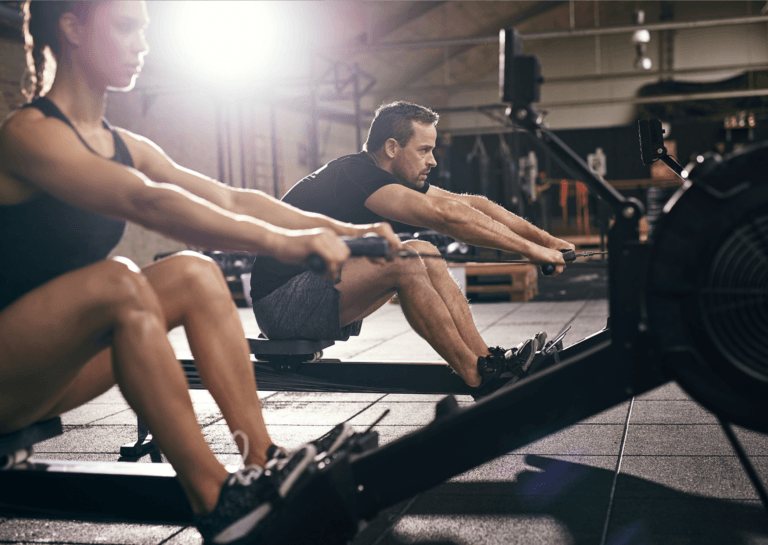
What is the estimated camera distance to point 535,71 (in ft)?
5.26

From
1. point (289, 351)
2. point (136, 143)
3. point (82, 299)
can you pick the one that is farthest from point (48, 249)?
point (289, 351)

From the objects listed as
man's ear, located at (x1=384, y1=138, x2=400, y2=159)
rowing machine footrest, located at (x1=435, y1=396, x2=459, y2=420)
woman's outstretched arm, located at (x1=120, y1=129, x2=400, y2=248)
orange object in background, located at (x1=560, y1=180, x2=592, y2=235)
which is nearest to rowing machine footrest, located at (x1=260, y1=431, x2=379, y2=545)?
rowing machine footrest, located at (x1=435, y1=396, x2=459, y2=420)

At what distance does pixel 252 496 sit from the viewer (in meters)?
1.39

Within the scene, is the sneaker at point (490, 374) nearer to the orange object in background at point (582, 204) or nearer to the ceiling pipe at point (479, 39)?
the ceiling pipe at point (479, 39)

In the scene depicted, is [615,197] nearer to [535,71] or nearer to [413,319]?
[535,71]

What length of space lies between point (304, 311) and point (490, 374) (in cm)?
67

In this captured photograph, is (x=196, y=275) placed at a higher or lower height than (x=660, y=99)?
lower

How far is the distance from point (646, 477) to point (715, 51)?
55.9 ft

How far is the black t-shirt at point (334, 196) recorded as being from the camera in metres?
2.49

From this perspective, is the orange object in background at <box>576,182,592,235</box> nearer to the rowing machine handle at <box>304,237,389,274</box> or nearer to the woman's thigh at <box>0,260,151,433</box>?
the rowing machine handle at <box>304,237,389,274</box>

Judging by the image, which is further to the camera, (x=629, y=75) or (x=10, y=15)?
(x=629, y=75)

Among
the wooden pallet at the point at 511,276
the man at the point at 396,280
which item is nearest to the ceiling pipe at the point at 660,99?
the wooden pallet at the point at 511,276

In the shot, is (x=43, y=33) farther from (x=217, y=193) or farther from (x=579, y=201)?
(x=579, y=201)

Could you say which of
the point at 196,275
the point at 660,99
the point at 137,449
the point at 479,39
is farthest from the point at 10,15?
the point at 660,99
